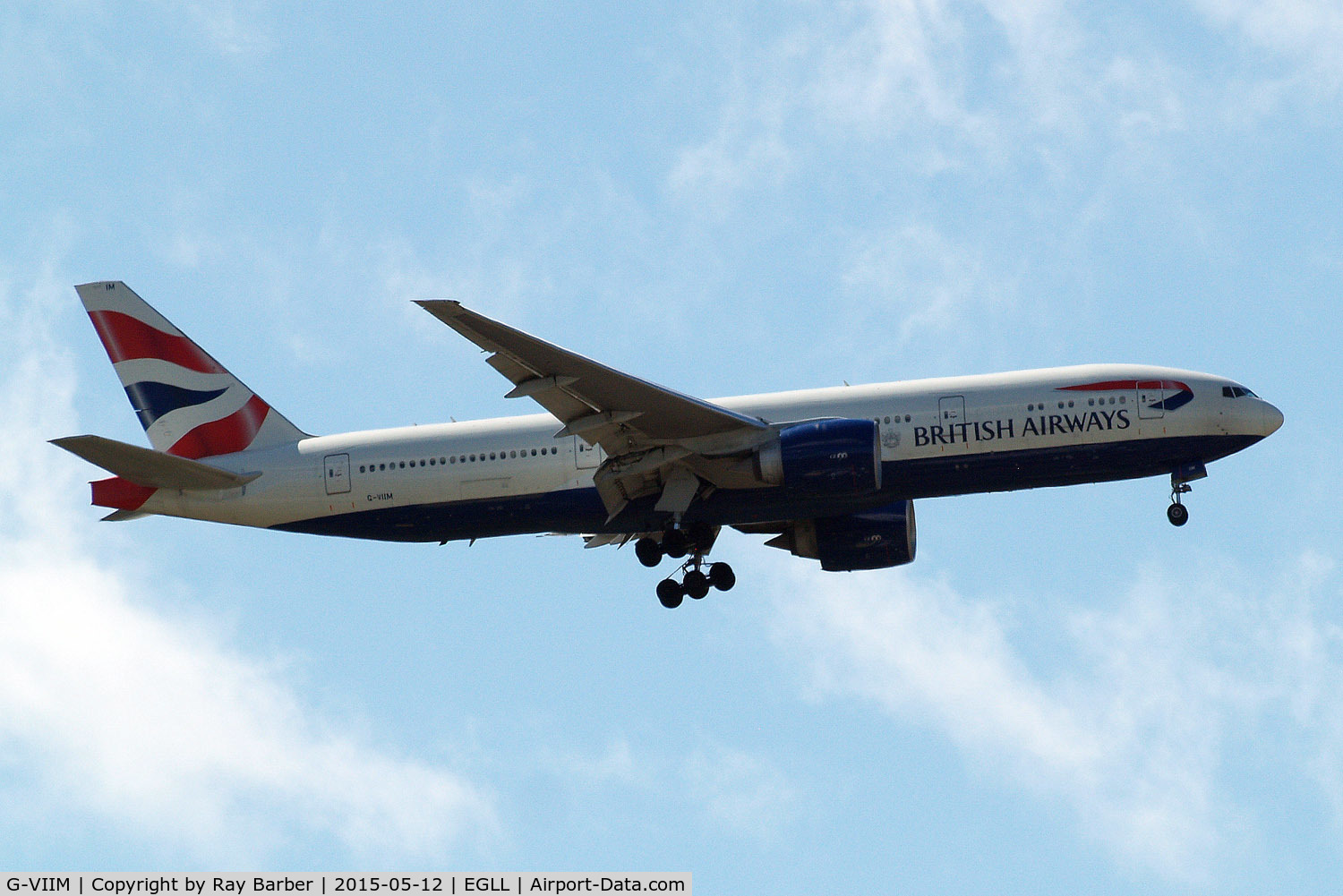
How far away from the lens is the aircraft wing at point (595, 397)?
98.9ft

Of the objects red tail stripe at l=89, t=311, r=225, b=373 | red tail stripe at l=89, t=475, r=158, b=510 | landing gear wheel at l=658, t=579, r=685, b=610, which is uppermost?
red tail stripe at l=89, t=311, r=225, b=373

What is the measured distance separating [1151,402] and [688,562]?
403 inches

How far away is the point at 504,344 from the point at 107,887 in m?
11.2

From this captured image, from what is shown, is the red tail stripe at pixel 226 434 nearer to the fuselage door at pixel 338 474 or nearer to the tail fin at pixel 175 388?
the tail fin at pixel 175 388

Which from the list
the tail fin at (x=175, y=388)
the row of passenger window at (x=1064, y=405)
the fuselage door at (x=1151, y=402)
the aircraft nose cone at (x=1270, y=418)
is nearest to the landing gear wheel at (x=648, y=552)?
the row of passenger window at (x=1064, y=405)

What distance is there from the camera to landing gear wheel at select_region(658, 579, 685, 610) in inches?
1443

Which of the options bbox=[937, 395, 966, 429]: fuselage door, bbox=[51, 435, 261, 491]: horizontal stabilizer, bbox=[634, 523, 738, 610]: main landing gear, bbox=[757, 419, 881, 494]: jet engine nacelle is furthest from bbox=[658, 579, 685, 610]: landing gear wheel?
bbox=[51, 435, 261, 491]: horizontal stabilizer

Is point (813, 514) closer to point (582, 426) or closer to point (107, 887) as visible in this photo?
point (582, 426)

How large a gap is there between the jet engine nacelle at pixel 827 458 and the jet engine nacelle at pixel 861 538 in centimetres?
482

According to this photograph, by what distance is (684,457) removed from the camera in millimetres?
33469

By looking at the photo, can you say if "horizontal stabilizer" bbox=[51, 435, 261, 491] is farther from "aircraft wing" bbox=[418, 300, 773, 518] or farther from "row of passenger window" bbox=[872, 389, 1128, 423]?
"row of passenger window" bbox=[872, 389, 1128, 423]

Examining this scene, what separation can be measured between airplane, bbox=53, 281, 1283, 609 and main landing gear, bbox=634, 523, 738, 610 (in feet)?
0.14

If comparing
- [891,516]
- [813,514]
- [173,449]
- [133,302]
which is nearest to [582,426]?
[813,514]

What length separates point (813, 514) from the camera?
34.9 meters
